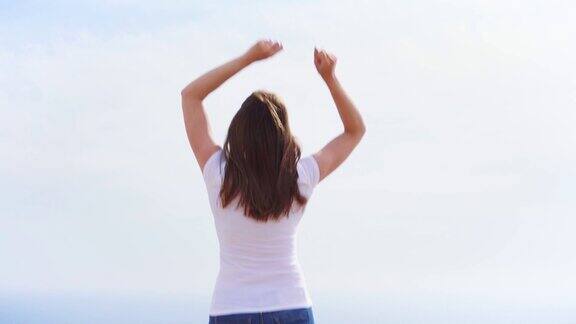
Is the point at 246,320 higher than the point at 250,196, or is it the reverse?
the point at 250,196

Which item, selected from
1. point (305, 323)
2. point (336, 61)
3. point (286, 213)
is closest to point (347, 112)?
point (336, 61)

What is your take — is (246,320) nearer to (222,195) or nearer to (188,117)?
(222,195)

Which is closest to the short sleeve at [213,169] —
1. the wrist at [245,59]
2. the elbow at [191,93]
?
the elbow at [191,93]

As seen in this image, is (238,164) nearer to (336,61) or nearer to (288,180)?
(288,180)

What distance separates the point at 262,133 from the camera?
19.1 ft

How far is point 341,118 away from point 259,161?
66 cm

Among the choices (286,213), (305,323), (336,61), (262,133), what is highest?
(336,61)

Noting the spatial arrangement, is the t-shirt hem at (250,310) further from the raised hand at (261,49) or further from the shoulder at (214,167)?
the raised hand at (261,49)

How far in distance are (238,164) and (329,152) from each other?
1.72 ft

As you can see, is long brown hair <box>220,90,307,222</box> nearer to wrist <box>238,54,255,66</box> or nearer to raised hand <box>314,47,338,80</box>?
wrist <box>238,54,255,66</box>

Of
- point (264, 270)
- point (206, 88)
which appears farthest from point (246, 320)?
point (206, 88)

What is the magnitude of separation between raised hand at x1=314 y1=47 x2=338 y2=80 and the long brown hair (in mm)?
457

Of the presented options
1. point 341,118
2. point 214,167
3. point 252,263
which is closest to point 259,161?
point 214,167

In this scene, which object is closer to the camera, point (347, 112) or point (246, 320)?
point (246, 320)
